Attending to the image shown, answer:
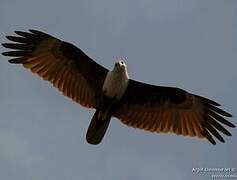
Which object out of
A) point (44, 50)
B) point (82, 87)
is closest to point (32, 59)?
point (44, 50)

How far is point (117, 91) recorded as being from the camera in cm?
1180

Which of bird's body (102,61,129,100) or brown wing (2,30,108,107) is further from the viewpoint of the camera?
brown wing (2,30,108,107)

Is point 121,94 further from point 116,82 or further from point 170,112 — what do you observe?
point 170,112

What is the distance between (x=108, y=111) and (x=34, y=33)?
7.88 feet

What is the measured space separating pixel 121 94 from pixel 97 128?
898mm

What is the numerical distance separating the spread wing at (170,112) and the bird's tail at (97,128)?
1.94 ft

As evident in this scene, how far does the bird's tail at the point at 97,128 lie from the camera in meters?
11.5

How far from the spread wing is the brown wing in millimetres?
802

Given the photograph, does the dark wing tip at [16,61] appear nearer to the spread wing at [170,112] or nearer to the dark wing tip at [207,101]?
the spread wing at [170,112]

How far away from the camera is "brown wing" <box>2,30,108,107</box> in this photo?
40.8 ft

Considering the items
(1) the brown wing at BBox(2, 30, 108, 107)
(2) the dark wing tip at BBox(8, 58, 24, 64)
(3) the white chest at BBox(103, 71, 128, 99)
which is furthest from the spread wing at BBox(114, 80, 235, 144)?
(2) the dark wing tip at BBox(8, 58, 24, 64)

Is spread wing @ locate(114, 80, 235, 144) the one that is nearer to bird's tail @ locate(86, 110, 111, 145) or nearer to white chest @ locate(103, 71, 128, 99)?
white chest @ locate(103, 71, 128, 99)

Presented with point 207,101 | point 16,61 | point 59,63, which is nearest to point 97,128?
→ point 59,63

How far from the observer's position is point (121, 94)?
1202cm
